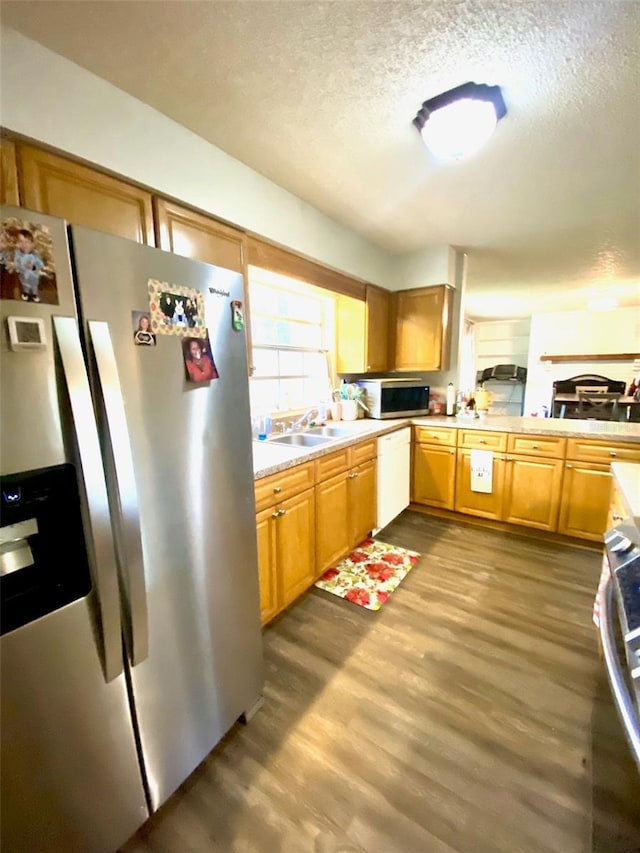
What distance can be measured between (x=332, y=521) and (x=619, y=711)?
67.1 inches

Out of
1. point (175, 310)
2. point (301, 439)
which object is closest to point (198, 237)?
point (175, 310)

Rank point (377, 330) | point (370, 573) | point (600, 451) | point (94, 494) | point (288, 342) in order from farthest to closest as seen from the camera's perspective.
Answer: point (377, 330)
point (288, 342)
point (600, 451)
point (370, 573)
point (94, 494)

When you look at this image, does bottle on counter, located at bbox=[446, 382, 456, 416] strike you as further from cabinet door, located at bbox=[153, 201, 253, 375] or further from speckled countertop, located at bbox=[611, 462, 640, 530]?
cabinet door, located at bbox=[153, 201, 253, 375]

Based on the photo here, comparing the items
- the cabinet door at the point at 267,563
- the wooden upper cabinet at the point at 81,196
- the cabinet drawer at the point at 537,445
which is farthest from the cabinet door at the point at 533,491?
the wooden upper cabinet at the point at 81,196

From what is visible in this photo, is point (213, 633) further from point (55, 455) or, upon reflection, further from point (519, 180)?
point (519, 180)

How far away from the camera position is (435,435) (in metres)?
3.34

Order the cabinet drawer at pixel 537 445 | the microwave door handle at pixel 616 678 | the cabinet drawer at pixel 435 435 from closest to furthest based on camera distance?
the microwave door handle at pixel 616 678 → the cabinet drawer at pixel 537 445 → the cabinet drawer at pixel 435 435

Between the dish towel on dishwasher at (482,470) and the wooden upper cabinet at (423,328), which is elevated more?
the wooden upper cabinet at (423,328)

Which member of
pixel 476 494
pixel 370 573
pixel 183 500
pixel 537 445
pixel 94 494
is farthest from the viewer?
pixel 476 494

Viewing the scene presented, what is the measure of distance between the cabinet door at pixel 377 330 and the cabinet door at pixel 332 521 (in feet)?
4.56

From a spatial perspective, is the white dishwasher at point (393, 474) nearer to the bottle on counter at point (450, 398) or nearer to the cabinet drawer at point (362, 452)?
the cabinet drawer at point (362, 452)

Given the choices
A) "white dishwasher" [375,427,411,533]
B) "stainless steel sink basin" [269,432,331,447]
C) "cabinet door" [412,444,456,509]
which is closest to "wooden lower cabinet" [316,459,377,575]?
"white dishwasher" [375,427,411,533]

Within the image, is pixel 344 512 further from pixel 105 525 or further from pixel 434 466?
pixel 105 525

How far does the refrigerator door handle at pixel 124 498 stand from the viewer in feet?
2.87
